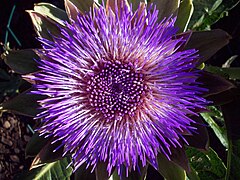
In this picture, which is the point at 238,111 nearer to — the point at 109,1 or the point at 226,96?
the point at 226,96

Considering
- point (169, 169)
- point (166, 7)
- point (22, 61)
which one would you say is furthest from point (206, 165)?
point (22, 61)

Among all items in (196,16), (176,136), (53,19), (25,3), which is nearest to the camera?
(176,136)

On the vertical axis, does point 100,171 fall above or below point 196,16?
below

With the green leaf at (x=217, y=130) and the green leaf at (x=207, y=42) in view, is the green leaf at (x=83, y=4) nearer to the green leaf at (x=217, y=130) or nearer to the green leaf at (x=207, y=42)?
the green leaf at (x=207, y=42)

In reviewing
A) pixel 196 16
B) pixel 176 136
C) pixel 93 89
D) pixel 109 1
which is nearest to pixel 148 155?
pixel 176 136

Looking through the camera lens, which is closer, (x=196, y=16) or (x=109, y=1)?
(x=109, y=1)

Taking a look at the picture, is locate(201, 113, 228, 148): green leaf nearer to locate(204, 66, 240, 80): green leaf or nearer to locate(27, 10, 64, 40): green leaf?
locate(204, 66, 240, 80): green leaf
